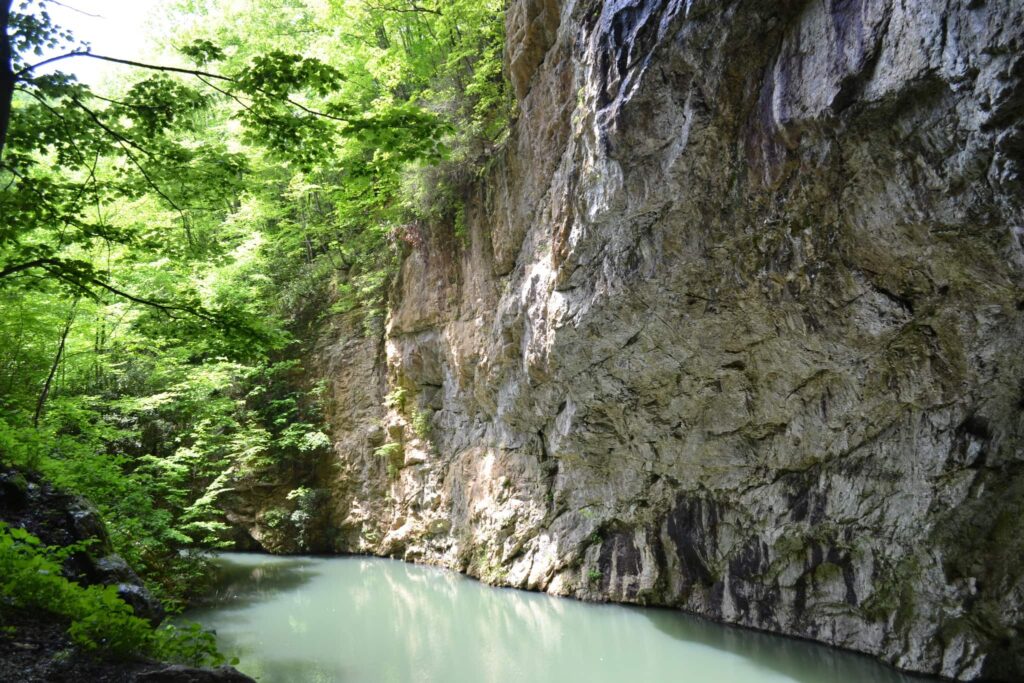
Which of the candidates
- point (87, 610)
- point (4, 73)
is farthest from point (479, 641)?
point (4, 73)

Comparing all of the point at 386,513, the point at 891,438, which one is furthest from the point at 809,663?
the point at 386,513

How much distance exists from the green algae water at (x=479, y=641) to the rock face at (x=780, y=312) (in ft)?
1.55

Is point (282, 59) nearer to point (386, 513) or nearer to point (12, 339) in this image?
point (12, 339)

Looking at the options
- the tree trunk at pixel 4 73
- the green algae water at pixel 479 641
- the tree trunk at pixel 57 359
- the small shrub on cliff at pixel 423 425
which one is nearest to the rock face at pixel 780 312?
the green algae water at pixel 479 641

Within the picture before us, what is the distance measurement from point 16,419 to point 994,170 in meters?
10.6

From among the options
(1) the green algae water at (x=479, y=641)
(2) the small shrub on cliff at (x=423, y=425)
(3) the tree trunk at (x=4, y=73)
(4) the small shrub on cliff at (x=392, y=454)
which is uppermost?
(3) the tree trunk at (x=4, y=73)

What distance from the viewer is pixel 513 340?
9.98 metres

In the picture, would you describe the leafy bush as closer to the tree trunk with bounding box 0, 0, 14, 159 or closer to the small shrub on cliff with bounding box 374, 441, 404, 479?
the tree trunk with bounding box 0, 0, 14, 159

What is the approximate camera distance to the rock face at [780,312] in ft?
16.5

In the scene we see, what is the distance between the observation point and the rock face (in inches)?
198

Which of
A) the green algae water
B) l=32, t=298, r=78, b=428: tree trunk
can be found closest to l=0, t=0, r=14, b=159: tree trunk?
the green algae water

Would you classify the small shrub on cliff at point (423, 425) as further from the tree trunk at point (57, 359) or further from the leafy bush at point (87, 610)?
the leafy bush at point (87, 610)

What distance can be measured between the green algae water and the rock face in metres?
0.47

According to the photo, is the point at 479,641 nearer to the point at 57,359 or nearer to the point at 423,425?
the point at 423,425
